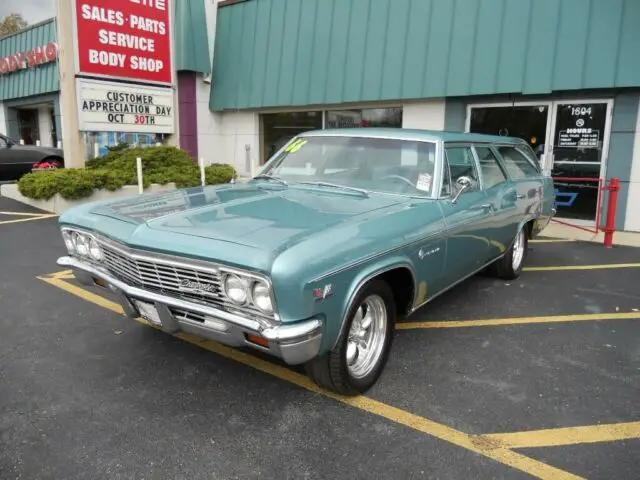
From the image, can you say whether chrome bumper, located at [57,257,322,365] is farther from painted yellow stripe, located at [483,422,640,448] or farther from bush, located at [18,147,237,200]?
bush, located at [18,147,237,200]

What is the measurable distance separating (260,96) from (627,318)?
9.20 m

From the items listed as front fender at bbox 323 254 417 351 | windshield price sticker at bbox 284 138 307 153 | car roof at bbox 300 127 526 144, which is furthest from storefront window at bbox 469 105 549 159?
front fender at bbox 323 254 417 351

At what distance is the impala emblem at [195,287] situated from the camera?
8.98 ft

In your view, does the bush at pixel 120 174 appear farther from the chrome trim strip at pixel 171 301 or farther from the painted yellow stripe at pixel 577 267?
the painted yellow stripe at pixel 577 267

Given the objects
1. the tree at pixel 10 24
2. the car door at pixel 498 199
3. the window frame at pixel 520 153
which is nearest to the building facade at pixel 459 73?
the window frame at pixel 520 153

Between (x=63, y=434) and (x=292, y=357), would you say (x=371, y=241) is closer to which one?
(x=292, y=357)

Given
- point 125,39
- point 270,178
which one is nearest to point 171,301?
point 270,178

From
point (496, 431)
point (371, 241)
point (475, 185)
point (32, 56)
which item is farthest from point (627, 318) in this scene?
point (32, 56)

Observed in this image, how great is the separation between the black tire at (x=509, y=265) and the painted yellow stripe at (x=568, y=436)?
2805 mm

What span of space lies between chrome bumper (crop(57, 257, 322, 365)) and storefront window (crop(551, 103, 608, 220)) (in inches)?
288

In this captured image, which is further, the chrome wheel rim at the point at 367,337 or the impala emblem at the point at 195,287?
the chrome wheel rim at the point at 367,337

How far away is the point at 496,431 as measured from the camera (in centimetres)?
291

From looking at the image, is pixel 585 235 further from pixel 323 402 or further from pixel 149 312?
pixel 149 312

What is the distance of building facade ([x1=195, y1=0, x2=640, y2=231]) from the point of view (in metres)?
8.11
